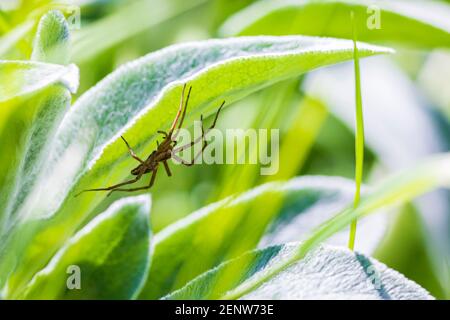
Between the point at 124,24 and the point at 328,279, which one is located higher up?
the point at 124,24

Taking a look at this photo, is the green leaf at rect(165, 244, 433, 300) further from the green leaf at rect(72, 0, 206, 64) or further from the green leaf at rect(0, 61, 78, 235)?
the green leaf at rect(72, 0, 206, 64)

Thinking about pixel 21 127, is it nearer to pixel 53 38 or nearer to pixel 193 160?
pixel 53 38

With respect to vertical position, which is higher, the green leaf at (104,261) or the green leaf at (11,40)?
the green leaf at (11,40)

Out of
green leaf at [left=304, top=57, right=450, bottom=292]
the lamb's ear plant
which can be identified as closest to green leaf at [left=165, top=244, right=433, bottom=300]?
the lamb's ear plant

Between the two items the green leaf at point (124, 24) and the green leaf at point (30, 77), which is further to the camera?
the green leaf at point (124, 24)

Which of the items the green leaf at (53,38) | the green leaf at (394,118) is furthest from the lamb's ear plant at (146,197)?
the green leaf at (394,118)

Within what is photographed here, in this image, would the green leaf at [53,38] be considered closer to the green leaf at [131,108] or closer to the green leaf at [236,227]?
the green leaf at [131,108]

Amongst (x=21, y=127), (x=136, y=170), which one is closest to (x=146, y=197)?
(x=136, y=170)

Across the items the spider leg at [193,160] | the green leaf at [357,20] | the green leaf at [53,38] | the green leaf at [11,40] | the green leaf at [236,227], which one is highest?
the green leaf at [357,20]
